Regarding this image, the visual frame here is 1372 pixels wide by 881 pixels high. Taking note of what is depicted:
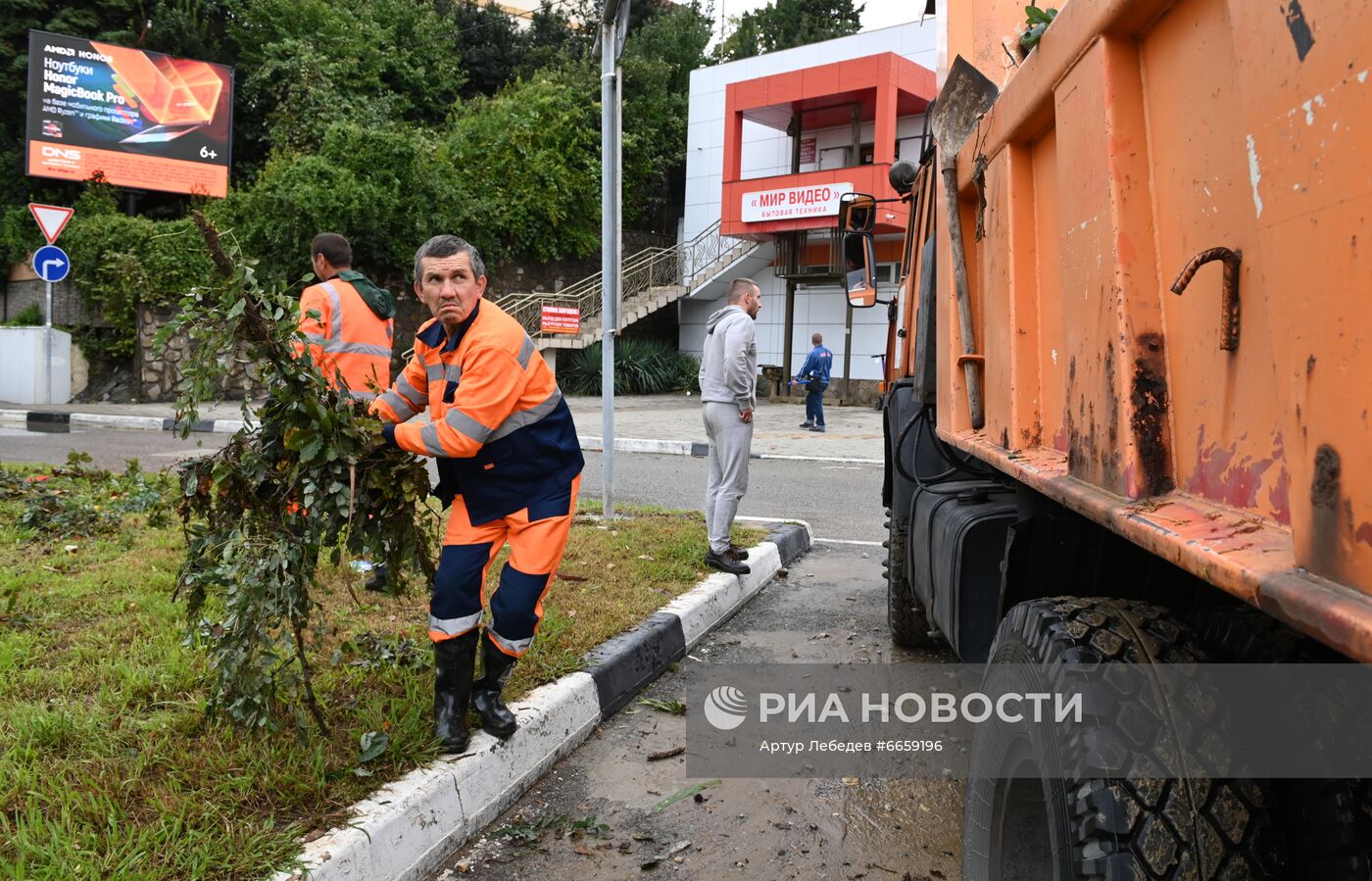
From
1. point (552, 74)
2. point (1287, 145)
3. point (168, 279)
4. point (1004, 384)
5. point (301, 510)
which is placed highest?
point (552, 74)

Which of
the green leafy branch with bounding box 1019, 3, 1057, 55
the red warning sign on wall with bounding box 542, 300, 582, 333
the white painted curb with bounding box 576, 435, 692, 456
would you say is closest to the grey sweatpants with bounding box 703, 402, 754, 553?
the green leafy branch with bounding box 1019, 3, 1057, 55

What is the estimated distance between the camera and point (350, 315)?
471 centimetres

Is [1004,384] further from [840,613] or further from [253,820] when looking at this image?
[840,613]

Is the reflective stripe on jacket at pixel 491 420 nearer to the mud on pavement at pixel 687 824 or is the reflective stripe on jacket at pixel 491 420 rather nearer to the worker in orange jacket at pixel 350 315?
the mud on pavement at pixel 687 824

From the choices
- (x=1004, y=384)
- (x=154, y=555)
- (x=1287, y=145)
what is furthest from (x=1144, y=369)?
(x=154, y=555)

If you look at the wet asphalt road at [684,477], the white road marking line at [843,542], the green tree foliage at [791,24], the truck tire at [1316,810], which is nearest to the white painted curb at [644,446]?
the wet asphalt road at [684,477]

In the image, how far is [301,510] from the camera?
117 inches

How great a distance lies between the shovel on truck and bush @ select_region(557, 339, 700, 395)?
1912cm

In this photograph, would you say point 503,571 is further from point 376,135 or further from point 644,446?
point 376,135

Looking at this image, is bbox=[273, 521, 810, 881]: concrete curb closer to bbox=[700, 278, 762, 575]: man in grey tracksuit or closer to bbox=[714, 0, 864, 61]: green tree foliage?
bbox=[700, 278, 762, 575]: man in grey tracksuit

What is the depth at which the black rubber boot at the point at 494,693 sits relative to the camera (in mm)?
3098

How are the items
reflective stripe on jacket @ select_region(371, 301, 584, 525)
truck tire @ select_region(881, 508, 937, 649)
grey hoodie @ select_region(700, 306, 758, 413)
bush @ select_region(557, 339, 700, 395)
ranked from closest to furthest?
reflective stripe on jacket @ select_region(371, 301, 584, 525)
truck tire @ select_region(881, 508, 937, 649)
grey hoodie @ select_region(700, 306, 758, 413)
bush @ select_region(557, 339, 700, 395)

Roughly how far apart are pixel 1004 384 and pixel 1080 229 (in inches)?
28.6

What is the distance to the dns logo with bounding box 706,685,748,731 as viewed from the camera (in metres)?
3.76
